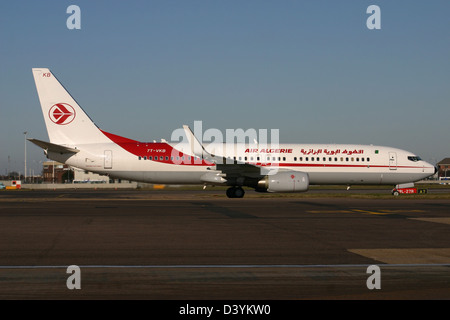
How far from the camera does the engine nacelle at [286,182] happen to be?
31641 millimetres

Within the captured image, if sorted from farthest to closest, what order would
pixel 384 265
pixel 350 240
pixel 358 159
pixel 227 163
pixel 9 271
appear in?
pixel 358 159 < pixel 227 163 < pixel 350 240 < pixel 384 265 < pixel 9 271

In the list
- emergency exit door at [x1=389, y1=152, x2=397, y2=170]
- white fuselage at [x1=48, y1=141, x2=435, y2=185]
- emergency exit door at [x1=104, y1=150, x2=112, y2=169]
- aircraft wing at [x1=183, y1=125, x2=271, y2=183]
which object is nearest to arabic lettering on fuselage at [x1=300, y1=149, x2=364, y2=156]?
white fuselage at [x1=48, y1=141, x2=435, y2=185]

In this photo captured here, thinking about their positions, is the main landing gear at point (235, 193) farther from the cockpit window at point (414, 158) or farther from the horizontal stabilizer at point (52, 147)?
the cockpit window at point (414, 158)

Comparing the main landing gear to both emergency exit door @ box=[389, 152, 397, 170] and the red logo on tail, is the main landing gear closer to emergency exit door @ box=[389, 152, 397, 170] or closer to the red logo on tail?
emergency exit door @ box=[389, 152, 397, 170]

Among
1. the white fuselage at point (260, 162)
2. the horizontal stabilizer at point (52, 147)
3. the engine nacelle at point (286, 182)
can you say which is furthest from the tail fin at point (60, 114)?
the engine nacelle at point (286, 182)

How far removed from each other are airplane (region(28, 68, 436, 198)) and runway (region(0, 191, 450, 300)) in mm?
15868

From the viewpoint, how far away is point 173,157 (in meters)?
33.8

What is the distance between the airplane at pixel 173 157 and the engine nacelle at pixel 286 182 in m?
0.09

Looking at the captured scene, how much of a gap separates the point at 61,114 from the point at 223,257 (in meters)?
26.5

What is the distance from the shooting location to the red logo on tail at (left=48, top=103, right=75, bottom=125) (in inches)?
1318

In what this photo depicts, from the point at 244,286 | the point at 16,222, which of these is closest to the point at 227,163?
the point at 16,222

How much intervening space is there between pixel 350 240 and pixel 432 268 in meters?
3.89

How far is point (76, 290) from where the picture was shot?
682 centimetres
